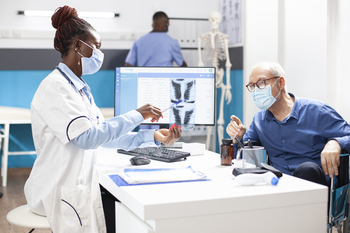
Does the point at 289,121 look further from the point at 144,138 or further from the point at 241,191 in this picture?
the point at 241,191

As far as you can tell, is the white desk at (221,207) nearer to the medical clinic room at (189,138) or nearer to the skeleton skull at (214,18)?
the medical clinic room at (189,138)

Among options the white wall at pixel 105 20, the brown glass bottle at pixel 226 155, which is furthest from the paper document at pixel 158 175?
the white wall at pixel 105 20

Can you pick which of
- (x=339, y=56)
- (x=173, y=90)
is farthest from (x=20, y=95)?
(x=339, y=56)

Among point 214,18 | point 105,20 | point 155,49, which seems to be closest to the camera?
point 155,49

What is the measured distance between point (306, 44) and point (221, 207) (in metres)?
2.24

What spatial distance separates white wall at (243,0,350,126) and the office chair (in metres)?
0.89

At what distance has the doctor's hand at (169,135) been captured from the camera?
159 cm

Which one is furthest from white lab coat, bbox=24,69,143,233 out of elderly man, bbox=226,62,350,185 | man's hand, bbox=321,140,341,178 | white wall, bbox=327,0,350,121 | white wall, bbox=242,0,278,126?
white wall, bbox=242,0,278,126

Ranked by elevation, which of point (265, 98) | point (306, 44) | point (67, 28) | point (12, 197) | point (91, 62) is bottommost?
point (12, 197)

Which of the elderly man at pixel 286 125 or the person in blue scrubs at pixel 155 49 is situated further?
the person in blue scrubs at pixel 155 49

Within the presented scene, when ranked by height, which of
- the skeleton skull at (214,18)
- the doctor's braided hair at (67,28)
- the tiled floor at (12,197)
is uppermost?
the skeleton skull at (214,18)

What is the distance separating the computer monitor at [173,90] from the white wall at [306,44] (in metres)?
0.88

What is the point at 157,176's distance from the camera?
4.26 ft

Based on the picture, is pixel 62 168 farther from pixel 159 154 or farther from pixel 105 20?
pixel 105 20
